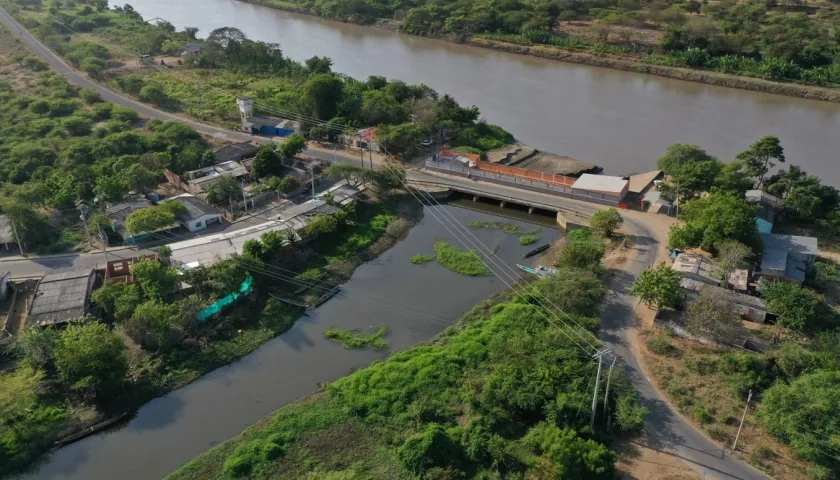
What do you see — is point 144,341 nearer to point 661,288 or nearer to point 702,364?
point 661,288

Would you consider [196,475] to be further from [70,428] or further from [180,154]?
[180,154]

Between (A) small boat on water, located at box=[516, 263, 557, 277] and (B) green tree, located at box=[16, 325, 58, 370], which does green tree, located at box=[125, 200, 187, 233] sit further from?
(A) small boat on water, located at box=[516, 263, 557, 277]

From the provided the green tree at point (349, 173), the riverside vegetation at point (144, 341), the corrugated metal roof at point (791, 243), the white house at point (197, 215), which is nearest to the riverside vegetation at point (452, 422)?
the riverside vegetation at point (144, 341)

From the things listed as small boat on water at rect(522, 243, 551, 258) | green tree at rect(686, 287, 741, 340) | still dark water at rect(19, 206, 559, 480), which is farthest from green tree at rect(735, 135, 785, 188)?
green tree at rect(686, 287, 741, 340)

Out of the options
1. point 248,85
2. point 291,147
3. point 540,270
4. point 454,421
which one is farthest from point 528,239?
point 248,85

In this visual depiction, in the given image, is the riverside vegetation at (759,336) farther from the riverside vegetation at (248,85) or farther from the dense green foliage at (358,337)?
the riverside vegetation at (248,85)

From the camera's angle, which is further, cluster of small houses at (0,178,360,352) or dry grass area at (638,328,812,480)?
cluster of small houses at (0,178,360,352)
